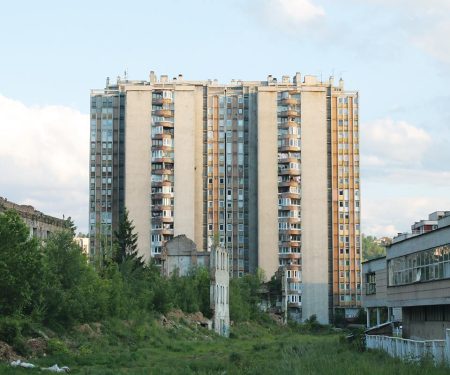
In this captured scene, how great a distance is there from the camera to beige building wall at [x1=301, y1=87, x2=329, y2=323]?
12356 cm

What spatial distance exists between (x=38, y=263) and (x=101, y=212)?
8010 cm

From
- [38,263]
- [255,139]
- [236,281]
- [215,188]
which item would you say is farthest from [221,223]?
[38,263]

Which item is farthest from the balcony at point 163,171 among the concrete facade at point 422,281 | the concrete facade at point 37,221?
the concrete facade at point 422,281

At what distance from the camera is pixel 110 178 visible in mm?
Answer: 128125

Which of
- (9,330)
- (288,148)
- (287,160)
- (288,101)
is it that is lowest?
(9,330)

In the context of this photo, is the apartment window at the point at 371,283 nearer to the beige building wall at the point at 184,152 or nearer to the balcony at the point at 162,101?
the beige building wall at the point at 184,152

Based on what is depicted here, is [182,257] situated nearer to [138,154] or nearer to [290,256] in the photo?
[290,256]

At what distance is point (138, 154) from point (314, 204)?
1023 inches

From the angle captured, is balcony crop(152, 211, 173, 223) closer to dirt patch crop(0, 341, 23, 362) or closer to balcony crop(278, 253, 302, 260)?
balcony crop(278, 253, 302, 260)

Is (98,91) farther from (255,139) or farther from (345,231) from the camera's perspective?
(345,231)

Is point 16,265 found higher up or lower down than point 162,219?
lower down

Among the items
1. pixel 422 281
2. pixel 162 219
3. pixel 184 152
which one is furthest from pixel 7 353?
pixel 184 152

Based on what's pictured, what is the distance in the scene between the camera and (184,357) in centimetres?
5344

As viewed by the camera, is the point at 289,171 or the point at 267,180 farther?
the point at 267,180
